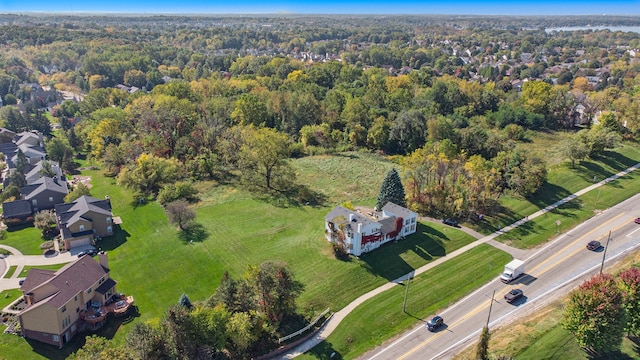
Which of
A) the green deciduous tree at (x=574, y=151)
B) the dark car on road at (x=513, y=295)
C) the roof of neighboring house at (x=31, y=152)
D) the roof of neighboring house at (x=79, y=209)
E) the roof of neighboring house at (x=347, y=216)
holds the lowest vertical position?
the roof of neighboring house at (x=31, y=152)

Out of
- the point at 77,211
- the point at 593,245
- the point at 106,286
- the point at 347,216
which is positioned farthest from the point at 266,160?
the point at 593,245

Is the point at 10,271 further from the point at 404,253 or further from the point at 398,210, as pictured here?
the point at 398,210

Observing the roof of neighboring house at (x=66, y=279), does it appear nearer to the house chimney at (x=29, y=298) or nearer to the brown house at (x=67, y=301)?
the brown house at (x=67, y=301)

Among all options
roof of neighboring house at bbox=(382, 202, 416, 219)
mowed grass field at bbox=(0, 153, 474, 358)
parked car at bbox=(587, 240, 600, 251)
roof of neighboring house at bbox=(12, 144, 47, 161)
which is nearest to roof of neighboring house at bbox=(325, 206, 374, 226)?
A: mowed grass field at bbox=(0, 153, 474, 358)

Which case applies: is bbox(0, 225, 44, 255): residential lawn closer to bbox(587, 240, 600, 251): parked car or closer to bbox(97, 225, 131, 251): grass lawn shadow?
bbox(97, 225, 131, 251): grass lawn shadow

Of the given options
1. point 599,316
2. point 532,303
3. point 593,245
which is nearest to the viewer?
point 599,316

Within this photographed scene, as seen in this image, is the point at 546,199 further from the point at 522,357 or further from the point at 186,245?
the point at 186,245

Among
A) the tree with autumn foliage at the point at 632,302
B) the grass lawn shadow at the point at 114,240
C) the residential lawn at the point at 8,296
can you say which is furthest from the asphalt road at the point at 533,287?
the residential lawn at the point at 8,296
